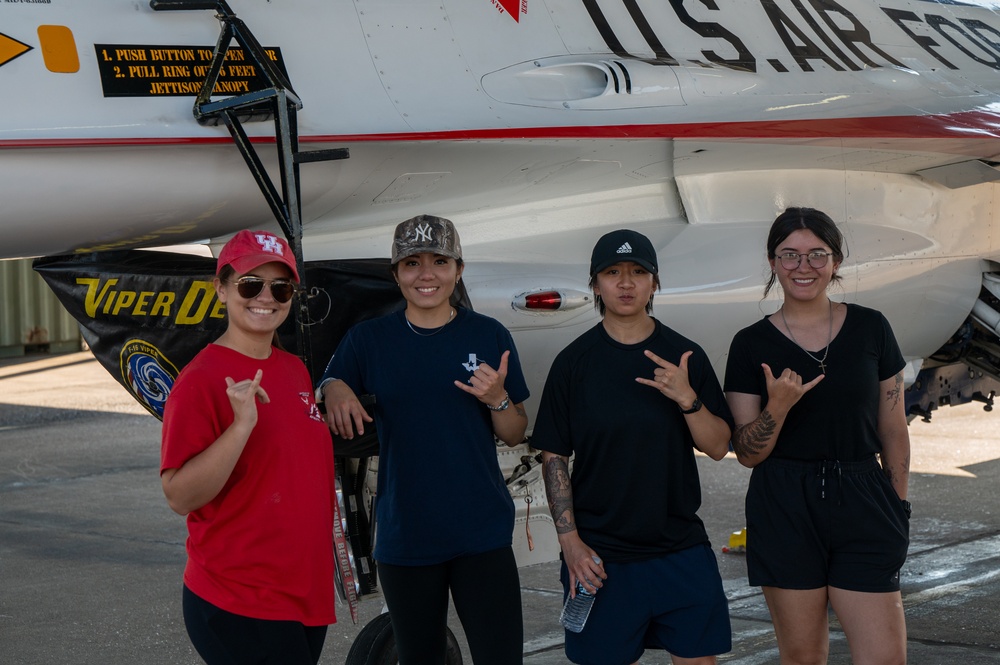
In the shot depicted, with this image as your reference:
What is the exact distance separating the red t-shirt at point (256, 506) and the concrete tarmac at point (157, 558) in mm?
1853

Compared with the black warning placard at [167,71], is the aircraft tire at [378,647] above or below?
below

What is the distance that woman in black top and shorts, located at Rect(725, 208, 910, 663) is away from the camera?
305 cm

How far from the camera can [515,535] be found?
4.14 m

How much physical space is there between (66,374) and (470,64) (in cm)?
1235

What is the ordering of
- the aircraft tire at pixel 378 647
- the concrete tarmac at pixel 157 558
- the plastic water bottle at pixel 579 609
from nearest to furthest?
the plastic water bottle at pixel 579 609, the aircraft tire at pixel 378 647, the concrete tarmac at pixel 157 558

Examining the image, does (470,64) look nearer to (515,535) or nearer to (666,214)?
(666,214)

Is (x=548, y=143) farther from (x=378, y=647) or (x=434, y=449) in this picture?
A: (x=378, y=647)

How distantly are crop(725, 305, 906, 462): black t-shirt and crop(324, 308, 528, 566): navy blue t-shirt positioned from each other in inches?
28.7

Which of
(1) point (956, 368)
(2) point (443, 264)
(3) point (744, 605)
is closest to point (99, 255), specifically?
(2) point (443, 264)

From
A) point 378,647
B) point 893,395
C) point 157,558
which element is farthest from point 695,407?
point 157,558

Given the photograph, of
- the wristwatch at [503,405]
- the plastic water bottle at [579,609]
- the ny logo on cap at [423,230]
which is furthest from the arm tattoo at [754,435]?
the ny logo on cap at [423,230]

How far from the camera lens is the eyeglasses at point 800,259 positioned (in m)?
3.13

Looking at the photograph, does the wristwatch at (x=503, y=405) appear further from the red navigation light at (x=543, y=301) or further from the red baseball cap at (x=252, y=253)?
the red navigation light at (x=543, y=301)

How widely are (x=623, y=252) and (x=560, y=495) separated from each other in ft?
2.17
